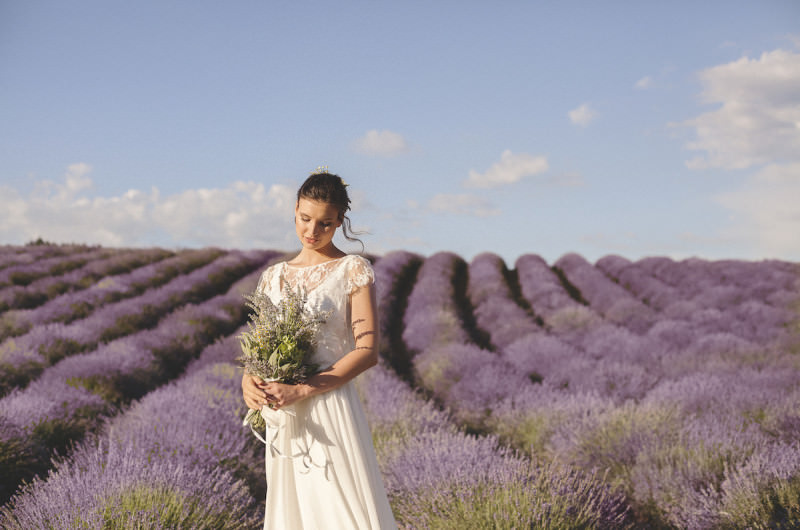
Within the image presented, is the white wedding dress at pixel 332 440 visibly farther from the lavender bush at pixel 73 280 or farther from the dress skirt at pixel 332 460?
the lavender bush at pixel 73 280

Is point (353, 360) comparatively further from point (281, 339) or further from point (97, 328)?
point (97, 328)

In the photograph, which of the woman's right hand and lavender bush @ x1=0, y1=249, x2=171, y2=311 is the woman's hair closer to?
the woman's right hand

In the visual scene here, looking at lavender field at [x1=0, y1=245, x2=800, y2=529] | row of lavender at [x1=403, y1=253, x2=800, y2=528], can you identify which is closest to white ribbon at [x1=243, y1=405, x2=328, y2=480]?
lavender field at [x1=0, y1=245, x2=800, y2=529]

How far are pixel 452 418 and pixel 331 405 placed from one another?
4127 mm

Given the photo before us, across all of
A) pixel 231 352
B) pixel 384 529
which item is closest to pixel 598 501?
pixel 384 529

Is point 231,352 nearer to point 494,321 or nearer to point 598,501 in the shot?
point 598,501

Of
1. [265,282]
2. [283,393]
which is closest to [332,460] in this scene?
[283,393]

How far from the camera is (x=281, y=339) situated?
1882 mm

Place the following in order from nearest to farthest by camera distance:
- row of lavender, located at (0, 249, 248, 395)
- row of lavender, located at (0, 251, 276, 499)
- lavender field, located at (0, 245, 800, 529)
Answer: lavender field, located at (0, 245, 800, 529) < row of lavender, located at (0, 251, 276, 499) < row of lavender, located at (0, 249, 248, 395)

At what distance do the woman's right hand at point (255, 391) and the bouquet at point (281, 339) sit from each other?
0.02 meters

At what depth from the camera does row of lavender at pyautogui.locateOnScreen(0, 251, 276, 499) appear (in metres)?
4.29

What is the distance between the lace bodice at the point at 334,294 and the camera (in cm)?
202

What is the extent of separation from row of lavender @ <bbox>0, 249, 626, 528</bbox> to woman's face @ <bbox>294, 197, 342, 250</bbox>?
1.34ft

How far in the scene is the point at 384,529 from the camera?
1979 mm
